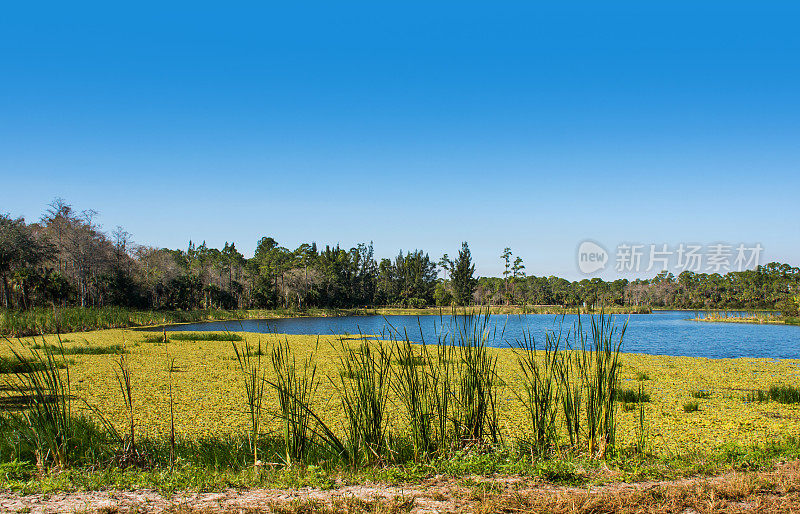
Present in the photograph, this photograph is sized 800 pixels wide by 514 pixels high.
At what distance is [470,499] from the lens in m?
2.83

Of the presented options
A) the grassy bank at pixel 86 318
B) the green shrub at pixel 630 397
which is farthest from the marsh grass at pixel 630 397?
the grassy bank at pixel 86 318

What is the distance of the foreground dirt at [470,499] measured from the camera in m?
2.66

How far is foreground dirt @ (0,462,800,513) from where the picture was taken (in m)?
2.66

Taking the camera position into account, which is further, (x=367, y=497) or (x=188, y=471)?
(x=188, y=471)

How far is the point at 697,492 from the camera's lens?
2809mm

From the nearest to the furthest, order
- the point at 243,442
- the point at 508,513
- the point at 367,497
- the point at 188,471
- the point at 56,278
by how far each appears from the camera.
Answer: the point at 508,513, the point at 367,497, the point at 188,471, the point at 243,442, the point at 56,278

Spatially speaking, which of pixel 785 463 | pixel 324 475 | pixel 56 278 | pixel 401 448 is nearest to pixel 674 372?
pixel 785 463

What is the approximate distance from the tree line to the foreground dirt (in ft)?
4.60

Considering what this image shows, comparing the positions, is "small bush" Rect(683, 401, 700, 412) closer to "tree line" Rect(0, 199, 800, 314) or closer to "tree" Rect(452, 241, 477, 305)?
"tree line" Rect(0, 199, 800, 314)

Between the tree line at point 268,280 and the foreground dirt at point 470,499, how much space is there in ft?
4.60

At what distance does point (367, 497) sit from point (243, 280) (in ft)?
146

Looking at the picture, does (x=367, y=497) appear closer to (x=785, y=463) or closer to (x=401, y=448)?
(x=401, y=448)

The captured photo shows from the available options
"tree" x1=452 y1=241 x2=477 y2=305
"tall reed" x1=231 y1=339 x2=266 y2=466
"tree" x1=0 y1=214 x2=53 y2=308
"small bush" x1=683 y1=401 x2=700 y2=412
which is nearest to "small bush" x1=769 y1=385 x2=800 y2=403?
"small bush" x1=683 y1=401 x2=700 y2=412

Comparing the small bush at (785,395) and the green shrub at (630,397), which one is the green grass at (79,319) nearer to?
the green shrub at (630,397)
